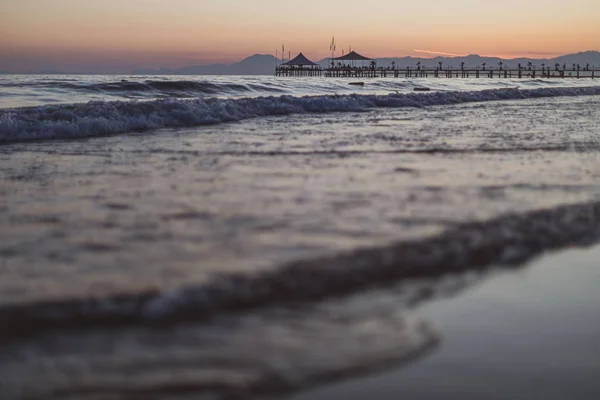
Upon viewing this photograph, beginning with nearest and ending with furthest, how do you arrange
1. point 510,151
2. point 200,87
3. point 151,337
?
point 151,337
point 510,151
point 200,87

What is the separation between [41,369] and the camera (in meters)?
2.00

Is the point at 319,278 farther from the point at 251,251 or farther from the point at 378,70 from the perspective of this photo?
the point at 378,70

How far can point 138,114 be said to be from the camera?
11891 mm

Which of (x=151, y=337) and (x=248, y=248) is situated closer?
(x=151, y=337)

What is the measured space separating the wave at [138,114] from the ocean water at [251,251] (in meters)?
2.86

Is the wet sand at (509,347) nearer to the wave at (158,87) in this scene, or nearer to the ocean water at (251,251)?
the ocean water at (251,251)

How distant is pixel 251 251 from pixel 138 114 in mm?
9347

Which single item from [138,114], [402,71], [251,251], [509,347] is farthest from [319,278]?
[402,71]

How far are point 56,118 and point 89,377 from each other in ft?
32.9

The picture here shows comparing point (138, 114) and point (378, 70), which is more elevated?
point (378, 70)

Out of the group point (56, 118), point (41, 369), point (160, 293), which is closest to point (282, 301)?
point (160, 293)

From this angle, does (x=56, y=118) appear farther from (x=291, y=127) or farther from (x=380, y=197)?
(x=380, y=197)

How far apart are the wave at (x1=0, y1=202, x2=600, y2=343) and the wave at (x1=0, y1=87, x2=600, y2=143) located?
26.3 feet

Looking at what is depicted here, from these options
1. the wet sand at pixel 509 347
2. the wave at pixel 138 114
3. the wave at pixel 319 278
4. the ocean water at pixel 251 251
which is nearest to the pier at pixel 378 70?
the wave at pixel 138 114
